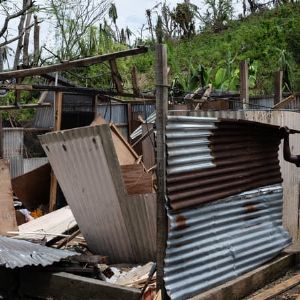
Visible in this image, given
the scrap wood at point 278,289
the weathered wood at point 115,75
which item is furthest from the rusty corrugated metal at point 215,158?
the weathered wood at point 115,75

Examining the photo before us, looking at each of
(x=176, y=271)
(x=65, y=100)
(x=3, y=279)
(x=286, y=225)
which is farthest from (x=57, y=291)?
(x=65, y=100)

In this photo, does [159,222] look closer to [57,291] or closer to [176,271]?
[176,271]

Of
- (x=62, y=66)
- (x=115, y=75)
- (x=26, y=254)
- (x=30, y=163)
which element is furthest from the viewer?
(x=30, y=163)

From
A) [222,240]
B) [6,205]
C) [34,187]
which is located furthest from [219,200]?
[34,187]

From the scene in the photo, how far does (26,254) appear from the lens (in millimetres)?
5211

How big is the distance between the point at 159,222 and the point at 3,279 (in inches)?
82.9

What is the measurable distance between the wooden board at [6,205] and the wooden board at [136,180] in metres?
2.09

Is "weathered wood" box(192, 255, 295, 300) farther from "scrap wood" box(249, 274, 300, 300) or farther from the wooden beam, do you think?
the wooden beam

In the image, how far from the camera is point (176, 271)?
4664mm

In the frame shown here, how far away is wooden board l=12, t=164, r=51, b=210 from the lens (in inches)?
340

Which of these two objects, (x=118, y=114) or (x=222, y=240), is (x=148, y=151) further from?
(x=118, y=114)

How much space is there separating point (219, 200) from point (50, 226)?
2.71m

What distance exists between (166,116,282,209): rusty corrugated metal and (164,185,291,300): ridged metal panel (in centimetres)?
13

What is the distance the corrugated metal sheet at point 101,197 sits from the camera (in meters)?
5.29
